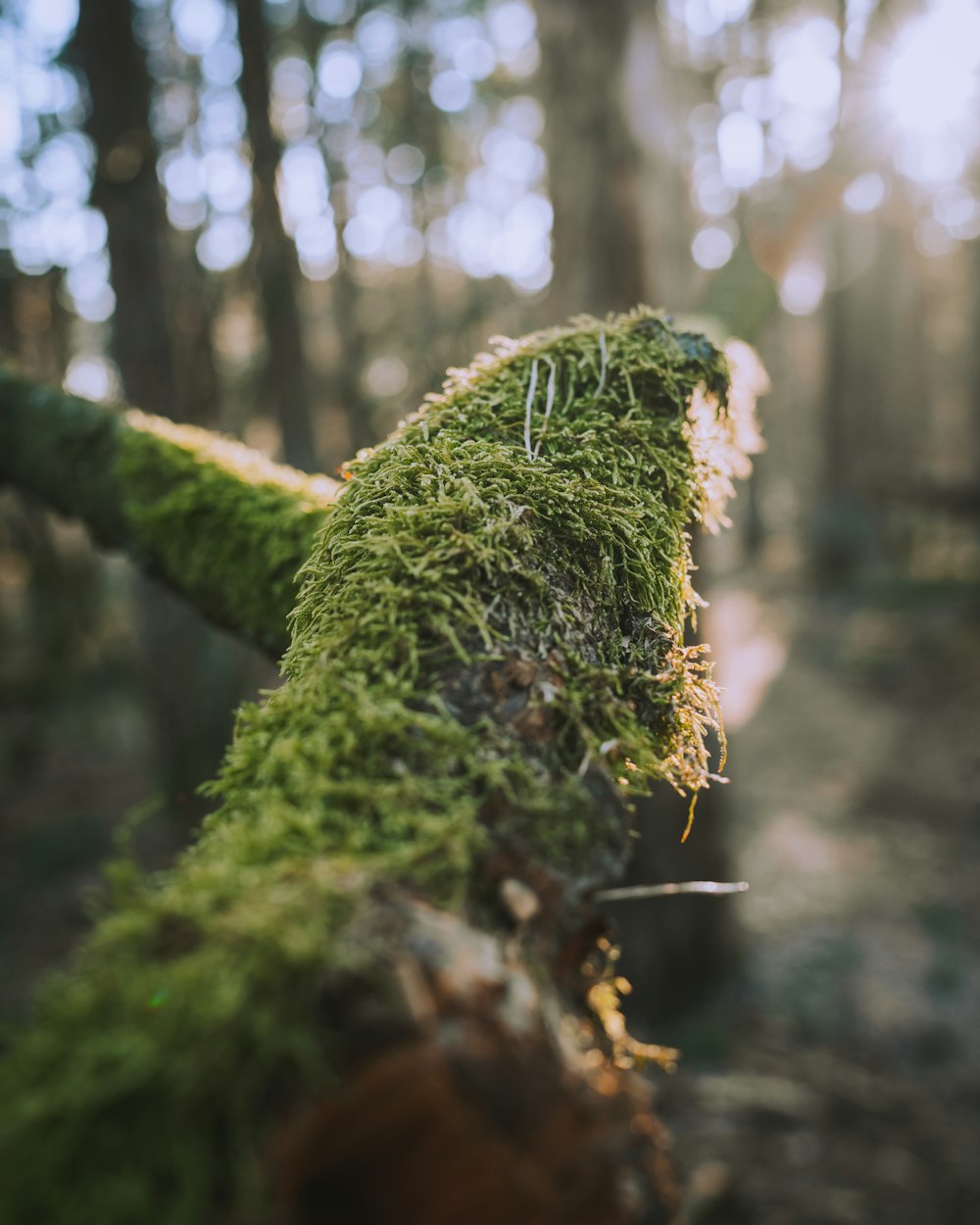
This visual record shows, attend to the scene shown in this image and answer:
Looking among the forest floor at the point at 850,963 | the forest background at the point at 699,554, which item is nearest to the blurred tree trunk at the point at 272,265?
the forest background at the point at 699,554

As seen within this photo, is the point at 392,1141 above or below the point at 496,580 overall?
below

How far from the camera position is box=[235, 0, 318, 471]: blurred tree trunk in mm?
8062

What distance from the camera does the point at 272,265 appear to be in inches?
320

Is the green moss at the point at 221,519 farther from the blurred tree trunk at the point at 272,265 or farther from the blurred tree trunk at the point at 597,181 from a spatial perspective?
the blurred tree trunk at the point at 272,265

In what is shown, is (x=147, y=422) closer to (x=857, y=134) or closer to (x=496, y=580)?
(x=496, y=580)

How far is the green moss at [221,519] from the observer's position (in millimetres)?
1914

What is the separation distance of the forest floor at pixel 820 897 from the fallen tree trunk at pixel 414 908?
50cm

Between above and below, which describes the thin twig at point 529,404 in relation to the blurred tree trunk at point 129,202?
below

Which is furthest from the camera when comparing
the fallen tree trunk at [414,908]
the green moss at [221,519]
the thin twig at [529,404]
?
the green moss at [221,519]

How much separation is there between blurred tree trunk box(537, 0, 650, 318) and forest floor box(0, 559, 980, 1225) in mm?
2774

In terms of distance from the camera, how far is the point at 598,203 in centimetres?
502

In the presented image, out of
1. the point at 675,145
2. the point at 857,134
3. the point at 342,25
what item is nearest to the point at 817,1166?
the point at 675,145

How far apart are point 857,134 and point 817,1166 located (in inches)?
274

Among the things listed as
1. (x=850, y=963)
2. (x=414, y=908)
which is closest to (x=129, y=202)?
(x=414, y=908)
